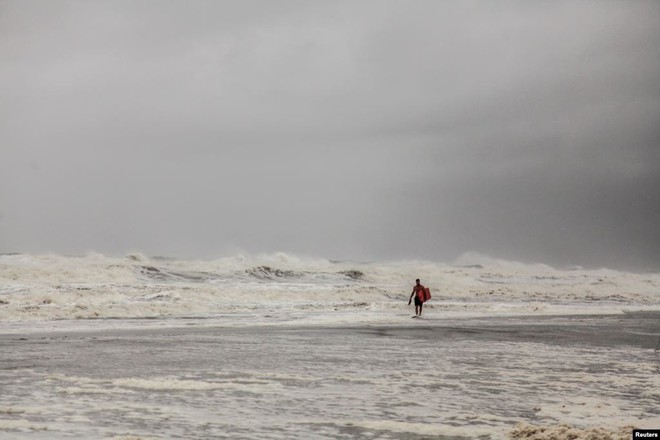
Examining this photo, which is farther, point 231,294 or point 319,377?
point 231,294

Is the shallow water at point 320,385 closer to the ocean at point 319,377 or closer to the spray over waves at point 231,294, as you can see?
the ocean at point 319,377

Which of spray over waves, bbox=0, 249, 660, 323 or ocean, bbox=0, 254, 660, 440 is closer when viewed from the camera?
ocean, bbox=0, 254, 660, 440

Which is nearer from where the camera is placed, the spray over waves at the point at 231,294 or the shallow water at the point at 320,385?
the shallow water at the point at 320,385

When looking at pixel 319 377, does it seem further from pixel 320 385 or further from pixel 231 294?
pixel 231 294

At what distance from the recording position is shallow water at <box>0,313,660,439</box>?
6.77m

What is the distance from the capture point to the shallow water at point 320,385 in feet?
22.2

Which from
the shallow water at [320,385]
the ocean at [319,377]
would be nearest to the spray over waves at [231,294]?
the ocean at [319,377]

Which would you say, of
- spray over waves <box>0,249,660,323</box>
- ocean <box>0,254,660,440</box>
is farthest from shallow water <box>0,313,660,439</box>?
spray over waves <box>0,249,660,323</box>

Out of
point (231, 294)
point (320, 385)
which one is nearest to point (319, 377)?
point (320, 385)

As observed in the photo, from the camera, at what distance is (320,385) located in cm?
931

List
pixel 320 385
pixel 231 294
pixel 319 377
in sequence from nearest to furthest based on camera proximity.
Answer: pixel 320 385 → pixel 319 377 → pixel 231 294

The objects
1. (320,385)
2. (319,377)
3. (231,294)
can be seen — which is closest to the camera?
(320,385)

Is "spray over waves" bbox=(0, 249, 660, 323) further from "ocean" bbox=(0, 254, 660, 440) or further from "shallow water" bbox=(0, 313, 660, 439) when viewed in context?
"shallow water" bbox=(0, 313, 660, 439)

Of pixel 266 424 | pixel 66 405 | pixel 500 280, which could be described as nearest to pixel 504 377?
A: pixel 266 424
